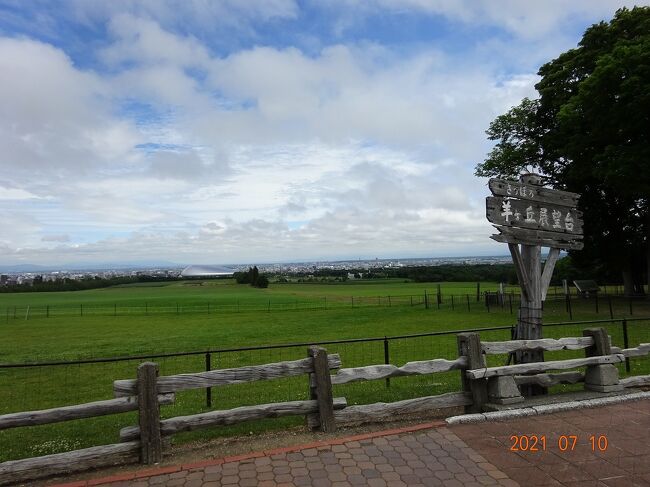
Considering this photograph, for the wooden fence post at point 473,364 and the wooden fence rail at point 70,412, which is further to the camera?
the wooden fence post at point 473,364

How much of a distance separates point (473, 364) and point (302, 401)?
92.4 inches

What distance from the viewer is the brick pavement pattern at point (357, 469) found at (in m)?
4.38

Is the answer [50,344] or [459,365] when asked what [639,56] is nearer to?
[459,365]

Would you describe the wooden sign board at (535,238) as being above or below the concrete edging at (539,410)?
above

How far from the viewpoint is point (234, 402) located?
8.64 meters

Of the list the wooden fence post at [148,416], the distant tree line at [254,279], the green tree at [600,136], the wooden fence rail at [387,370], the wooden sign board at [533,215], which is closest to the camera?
the wooden fence post at [148,416]

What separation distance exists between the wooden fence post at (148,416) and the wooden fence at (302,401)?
1 cm

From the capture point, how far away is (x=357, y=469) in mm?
4641

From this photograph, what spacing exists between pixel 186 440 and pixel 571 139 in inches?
998

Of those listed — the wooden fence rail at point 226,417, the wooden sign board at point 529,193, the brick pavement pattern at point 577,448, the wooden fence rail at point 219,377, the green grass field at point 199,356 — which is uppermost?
the wooden sign board at point 529,193

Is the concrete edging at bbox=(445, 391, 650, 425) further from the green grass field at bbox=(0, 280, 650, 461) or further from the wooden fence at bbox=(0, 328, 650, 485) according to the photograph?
the green grass field at bbox=(0, 280, 650, 461)

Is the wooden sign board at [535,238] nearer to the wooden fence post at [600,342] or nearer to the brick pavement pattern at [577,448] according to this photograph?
the wooden fence post at [600,342]
